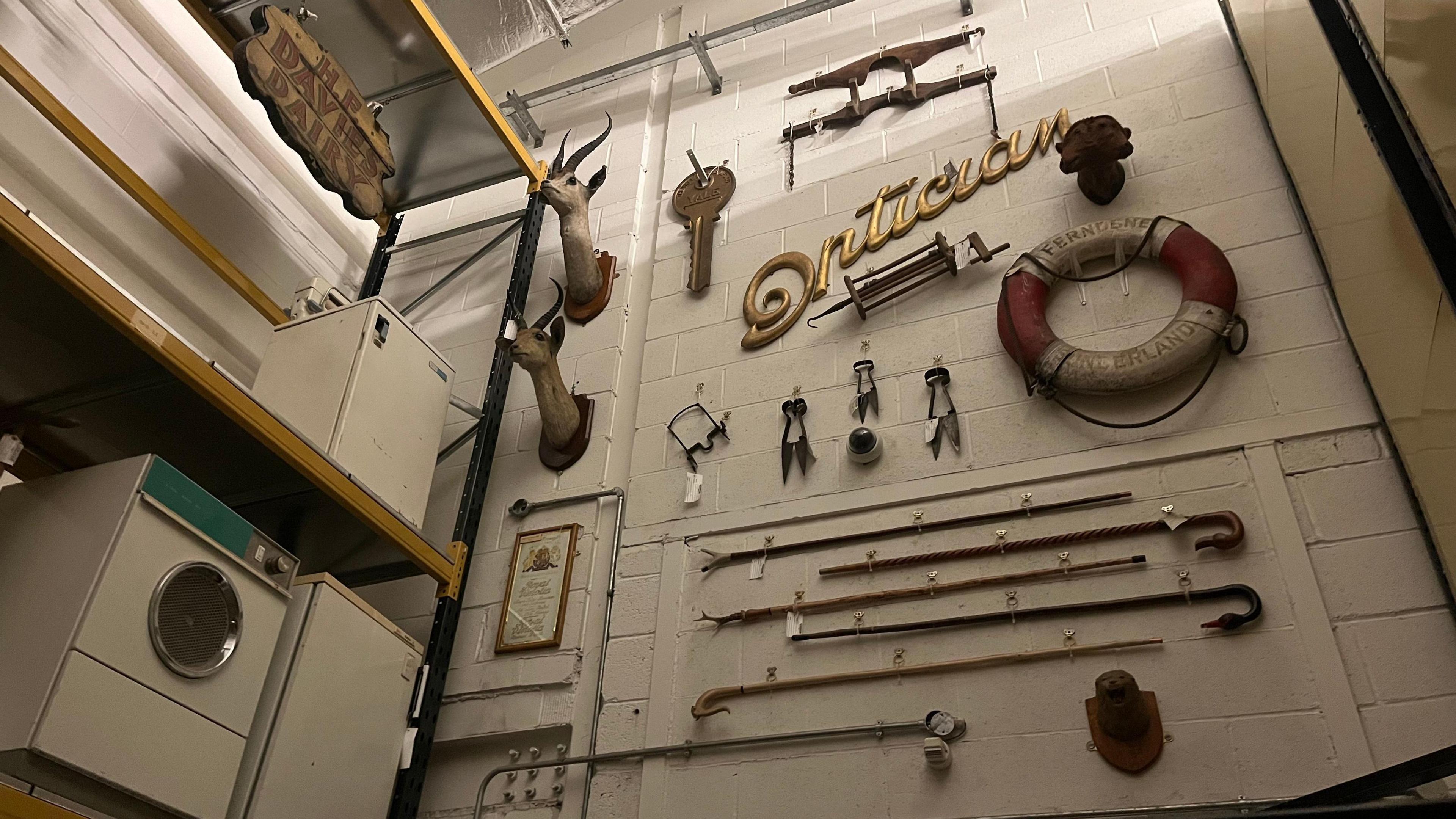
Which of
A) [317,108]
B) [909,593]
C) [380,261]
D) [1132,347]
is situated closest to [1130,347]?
[1132,347]

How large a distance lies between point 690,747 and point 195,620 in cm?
114

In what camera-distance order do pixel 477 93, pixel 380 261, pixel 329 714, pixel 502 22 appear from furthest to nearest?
pixel 502 22
pixel 380 261
pixel 477 93
pixel 329 714

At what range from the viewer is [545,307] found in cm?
381

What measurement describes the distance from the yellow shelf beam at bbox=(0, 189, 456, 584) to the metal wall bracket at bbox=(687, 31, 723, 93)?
218cm

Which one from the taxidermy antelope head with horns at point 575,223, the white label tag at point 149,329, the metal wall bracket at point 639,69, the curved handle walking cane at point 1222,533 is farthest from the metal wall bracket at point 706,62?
the curved handle walking cane at point 1222,533

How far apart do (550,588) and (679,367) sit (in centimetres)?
79

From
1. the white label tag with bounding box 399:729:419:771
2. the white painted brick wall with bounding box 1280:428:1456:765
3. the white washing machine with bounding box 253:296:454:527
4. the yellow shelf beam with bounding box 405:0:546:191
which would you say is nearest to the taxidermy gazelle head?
the white washing machine with bounding box 253:296:454:527

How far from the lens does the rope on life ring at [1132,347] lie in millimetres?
2582

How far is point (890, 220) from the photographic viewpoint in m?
3.40

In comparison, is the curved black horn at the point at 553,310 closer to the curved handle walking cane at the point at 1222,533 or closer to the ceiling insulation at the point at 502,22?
the ceiling insulation at the point at 502,22

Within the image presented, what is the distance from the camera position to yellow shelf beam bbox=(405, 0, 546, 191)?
11.5 ft

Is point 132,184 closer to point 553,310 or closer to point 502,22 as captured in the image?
point 553,310

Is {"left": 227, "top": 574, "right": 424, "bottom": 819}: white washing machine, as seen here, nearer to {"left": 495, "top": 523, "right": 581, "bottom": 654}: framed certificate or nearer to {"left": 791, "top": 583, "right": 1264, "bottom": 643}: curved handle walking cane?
{"left": 495, "top": 523, "right": 581, "bottom": 654}: framed certificate

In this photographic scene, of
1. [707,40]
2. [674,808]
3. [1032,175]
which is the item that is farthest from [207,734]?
[707,40]
